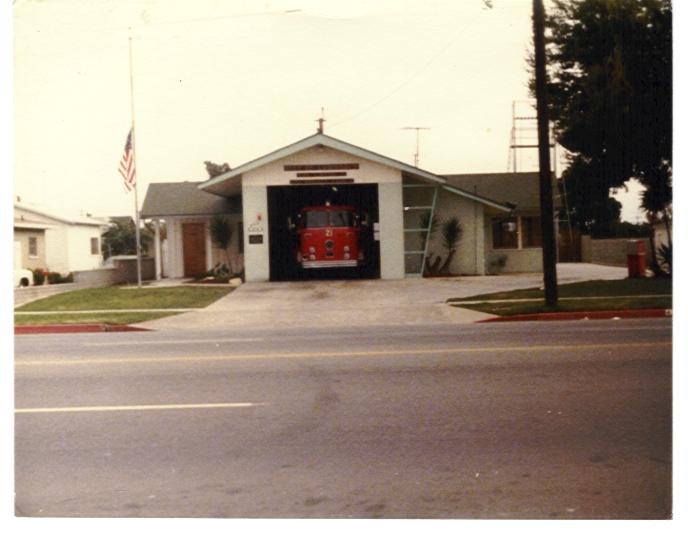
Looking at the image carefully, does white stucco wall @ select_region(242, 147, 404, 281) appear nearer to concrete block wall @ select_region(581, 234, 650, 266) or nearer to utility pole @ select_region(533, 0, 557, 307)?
utility pole @ select_region(533, 0, 557, 307)

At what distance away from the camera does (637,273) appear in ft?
56.8

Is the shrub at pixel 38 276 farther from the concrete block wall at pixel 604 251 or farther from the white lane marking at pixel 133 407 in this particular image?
the concrete block wall at pixel 604 251

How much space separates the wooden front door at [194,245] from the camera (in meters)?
28.0

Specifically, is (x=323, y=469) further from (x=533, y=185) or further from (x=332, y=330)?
(x=533, y=185)

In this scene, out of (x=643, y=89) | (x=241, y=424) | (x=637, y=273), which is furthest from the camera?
(x=637, y=273)

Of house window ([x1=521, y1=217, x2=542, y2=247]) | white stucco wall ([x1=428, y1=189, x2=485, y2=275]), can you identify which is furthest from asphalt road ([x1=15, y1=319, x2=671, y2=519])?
house window ([x1=521, y1=217, x2=542, y2=247])

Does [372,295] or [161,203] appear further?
[161,203]

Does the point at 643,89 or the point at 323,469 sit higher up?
the point at 643,89

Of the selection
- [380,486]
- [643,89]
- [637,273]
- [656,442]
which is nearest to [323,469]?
[380,486]

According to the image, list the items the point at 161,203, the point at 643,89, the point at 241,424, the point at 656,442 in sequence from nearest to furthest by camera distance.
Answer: the point at 656,442
the point at 241,424
the point at 643,89
the point at 161,203

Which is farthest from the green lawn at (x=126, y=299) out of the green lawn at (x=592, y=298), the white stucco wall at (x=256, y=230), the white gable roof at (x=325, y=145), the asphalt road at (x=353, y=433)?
the white gable roof at (x=325, y=145)

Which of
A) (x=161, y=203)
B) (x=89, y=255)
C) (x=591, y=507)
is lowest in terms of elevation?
(x=591, y=507)

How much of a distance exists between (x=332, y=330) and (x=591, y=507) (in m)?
9.08

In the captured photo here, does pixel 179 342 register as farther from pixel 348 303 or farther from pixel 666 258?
pixel 666 258
